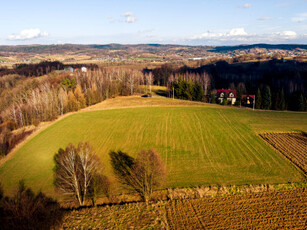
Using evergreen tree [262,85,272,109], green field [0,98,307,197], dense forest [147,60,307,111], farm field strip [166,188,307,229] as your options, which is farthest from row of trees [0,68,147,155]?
evergreen tree [262,85,272,109]

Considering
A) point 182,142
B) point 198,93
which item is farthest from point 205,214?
point 198,93

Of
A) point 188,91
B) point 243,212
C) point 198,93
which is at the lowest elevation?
point 243,212

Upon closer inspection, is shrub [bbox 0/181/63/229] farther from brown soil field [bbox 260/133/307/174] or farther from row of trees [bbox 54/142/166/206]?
brown soil field [bbox 260/133/307/174]

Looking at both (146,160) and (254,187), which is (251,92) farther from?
(146,160)

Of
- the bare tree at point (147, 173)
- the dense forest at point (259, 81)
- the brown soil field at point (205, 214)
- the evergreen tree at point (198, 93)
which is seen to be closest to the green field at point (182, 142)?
the bare tree at point (147, 173)

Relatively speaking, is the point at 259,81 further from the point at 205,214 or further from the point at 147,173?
the point at 205,214

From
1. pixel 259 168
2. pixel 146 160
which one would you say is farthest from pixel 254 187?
pixel 146 160

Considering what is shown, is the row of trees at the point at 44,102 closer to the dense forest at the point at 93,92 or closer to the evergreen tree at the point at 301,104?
the dense forest at the point at 93,92
